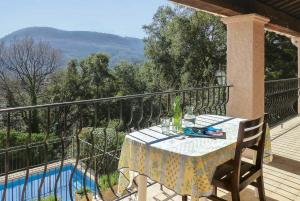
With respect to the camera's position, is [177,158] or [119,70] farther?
[119,70]

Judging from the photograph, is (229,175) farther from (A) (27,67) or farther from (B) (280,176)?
(A) (27,67)

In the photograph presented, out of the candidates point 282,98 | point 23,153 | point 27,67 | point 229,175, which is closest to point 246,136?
point 229,175

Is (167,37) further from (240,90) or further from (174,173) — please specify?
(174,173)

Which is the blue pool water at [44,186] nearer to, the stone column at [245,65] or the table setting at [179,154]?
the stone column at [245,65]

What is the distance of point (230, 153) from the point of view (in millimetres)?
2041

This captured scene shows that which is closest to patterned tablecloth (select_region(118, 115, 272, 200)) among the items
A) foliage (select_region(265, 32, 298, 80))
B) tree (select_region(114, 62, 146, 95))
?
foliage (select_region(265, 32, 298, 80))

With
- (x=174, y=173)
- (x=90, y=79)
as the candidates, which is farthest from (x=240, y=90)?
(x=90, y=79)

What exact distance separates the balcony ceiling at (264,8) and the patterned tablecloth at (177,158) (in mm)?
1617

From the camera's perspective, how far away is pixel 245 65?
3859mm

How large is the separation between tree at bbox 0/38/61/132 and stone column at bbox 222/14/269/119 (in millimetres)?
15813

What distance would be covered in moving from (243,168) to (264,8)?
2.79m

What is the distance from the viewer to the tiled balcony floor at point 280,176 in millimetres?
2822

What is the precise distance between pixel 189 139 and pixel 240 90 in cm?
207

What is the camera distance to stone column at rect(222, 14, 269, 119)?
3820 mm
